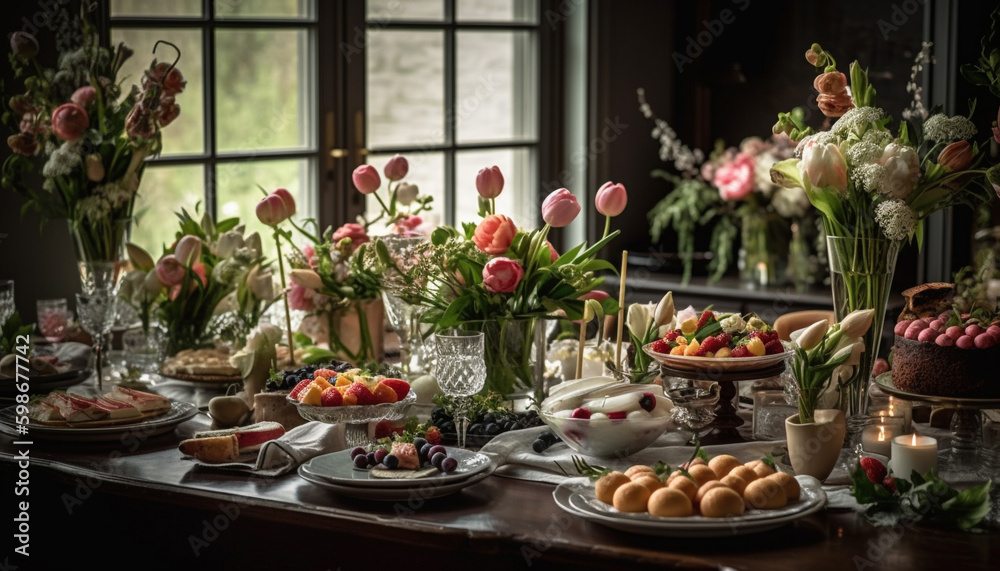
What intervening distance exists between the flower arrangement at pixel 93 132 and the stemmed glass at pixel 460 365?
3.48 feet

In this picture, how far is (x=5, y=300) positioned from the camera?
2.56 metres

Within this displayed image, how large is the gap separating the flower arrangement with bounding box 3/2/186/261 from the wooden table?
2.44 ft

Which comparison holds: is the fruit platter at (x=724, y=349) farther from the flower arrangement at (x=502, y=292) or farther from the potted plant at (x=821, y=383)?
the flower arrangement at (x=502, y=292)

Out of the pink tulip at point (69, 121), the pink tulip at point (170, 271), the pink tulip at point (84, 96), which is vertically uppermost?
the pink tulip at point (84, 96)

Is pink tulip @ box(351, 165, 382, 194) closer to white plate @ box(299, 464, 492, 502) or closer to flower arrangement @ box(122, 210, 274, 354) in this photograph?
flower arrangement @ box(122, 210, 274, 354)

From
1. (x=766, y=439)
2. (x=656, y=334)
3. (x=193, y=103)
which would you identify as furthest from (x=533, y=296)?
(x=193, y=103)

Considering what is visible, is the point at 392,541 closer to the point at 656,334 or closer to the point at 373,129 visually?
the point at 656,334

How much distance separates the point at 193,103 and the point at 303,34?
1.58 feet

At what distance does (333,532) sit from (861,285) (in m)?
0.98

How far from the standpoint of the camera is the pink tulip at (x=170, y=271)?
2.59 m

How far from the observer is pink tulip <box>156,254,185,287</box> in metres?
2.59

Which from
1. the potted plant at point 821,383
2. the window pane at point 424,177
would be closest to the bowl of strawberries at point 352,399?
the potted plant at point 821,383

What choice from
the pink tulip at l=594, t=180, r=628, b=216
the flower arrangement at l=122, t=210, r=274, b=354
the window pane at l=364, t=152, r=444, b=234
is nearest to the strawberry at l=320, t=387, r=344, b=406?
the pink tulip at l=594, t=180, r=628, b=216

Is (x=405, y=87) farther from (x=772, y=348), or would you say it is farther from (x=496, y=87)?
(x=772, y=348)
